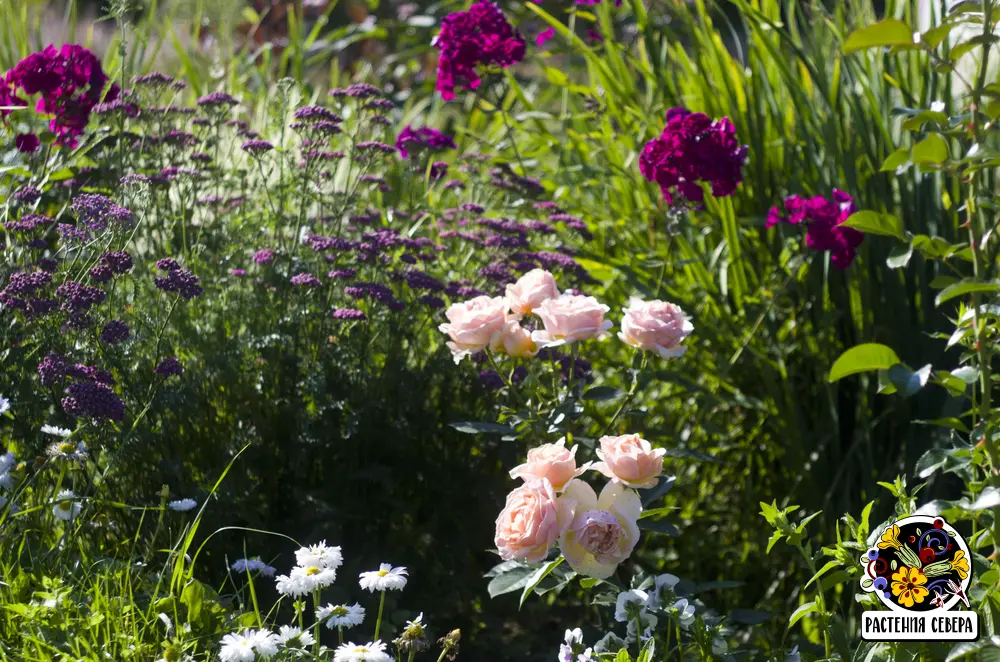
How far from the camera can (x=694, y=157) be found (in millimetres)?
2506

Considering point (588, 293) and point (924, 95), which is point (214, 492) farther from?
point (924, 95)

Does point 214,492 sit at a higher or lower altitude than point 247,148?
lower

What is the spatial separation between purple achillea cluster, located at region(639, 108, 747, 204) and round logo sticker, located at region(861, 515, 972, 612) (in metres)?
1.12

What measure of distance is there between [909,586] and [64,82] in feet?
7.87

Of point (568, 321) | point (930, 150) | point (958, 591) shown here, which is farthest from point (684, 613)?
point (930, 150)

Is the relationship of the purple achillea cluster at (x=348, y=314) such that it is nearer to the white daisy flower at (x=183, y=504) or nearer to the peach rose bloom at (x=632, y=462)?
the white daisy flower at (x=183, y=504)

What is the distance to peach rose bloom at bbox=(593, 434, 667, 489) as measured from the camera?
166cm

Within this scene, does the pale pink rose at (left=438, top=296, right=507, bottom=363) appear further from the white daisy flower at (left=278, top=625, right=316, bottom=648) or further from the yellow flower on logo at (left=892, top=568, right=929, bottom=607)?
the yellow flower on logo at (left=892, top=568, right=929, bottom=607)

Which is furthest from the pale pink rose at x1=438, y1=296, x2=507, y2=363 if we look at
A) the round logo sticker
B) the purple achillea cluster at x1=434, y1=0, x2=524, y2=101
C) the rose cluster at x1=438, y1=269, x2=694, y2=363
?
the purple achillea cluster at x1=434, y1=0, x2=524, y2=101

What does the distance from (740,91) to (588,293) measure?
0.90m

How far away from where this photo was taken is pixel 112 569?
2.12m

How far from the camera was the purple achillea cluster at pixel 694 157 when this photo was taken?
2.51 metres

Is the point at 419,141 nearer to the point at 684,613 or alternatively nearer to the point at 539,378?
the point at 539,378

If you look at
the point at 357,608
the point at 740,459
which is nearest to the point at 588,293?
the point at 740,459
